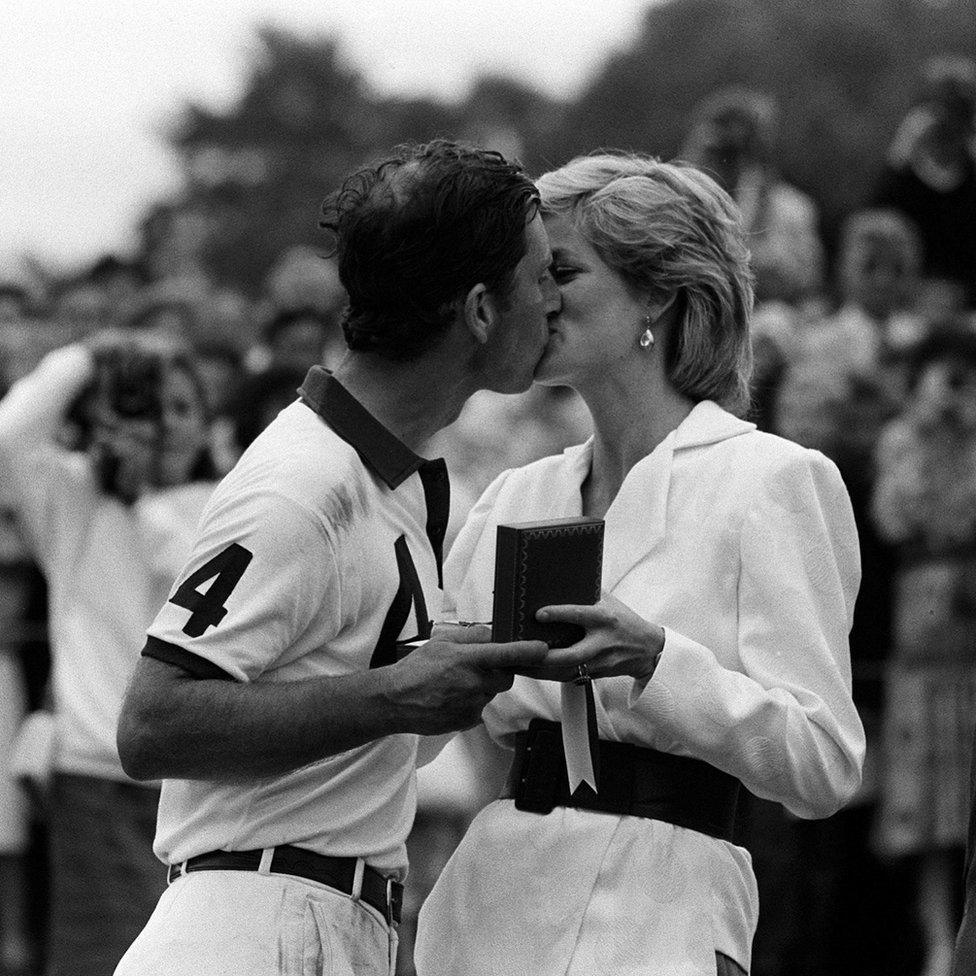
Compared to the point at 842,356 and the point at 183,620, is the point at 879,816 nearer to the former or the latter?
the point at 842,356

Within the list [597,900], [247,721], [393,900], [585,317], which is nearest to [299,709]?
[247,721]

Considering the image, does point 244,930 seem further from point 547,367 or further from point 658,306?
point 658,306

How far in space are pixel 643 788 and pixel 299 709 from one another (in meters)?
0.75

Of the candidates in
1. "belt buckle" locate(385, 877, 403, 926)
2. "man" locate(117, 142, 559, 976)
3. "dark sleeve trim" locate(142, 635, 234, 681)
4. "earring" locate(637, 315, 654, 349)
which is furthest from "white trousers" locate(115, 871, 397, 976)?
"earring" locate(637, 315, 654, 349)

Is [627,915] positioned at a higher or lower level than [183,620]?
lower

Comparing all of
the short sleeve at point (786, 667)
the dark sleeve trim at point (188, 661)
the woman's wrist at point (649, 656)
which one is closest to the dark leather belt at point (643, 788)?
the short sleeve at point (786, 667)

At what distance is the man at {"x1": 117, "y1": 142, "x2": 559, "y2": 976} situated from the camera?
2699 mm

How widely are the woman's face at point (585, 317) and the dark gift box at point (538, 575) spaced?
2.26ft

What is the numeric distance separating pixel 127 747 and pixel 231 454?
13.0 feet

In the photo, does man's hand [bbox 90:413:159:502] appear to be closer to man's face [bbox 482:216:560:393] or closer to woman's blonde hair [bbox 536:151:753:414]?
woman's blonde hair [bbox 536:151:753:414]

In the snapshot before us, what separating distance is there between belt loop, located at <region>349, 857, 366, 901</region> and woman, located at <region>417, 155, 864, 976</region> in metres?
0.38

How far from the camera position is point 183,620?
2.72 metres

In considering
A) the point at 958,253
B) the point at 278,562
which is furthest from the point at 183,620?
the point at 958,253

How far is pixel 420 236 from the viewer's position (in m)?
2.90
